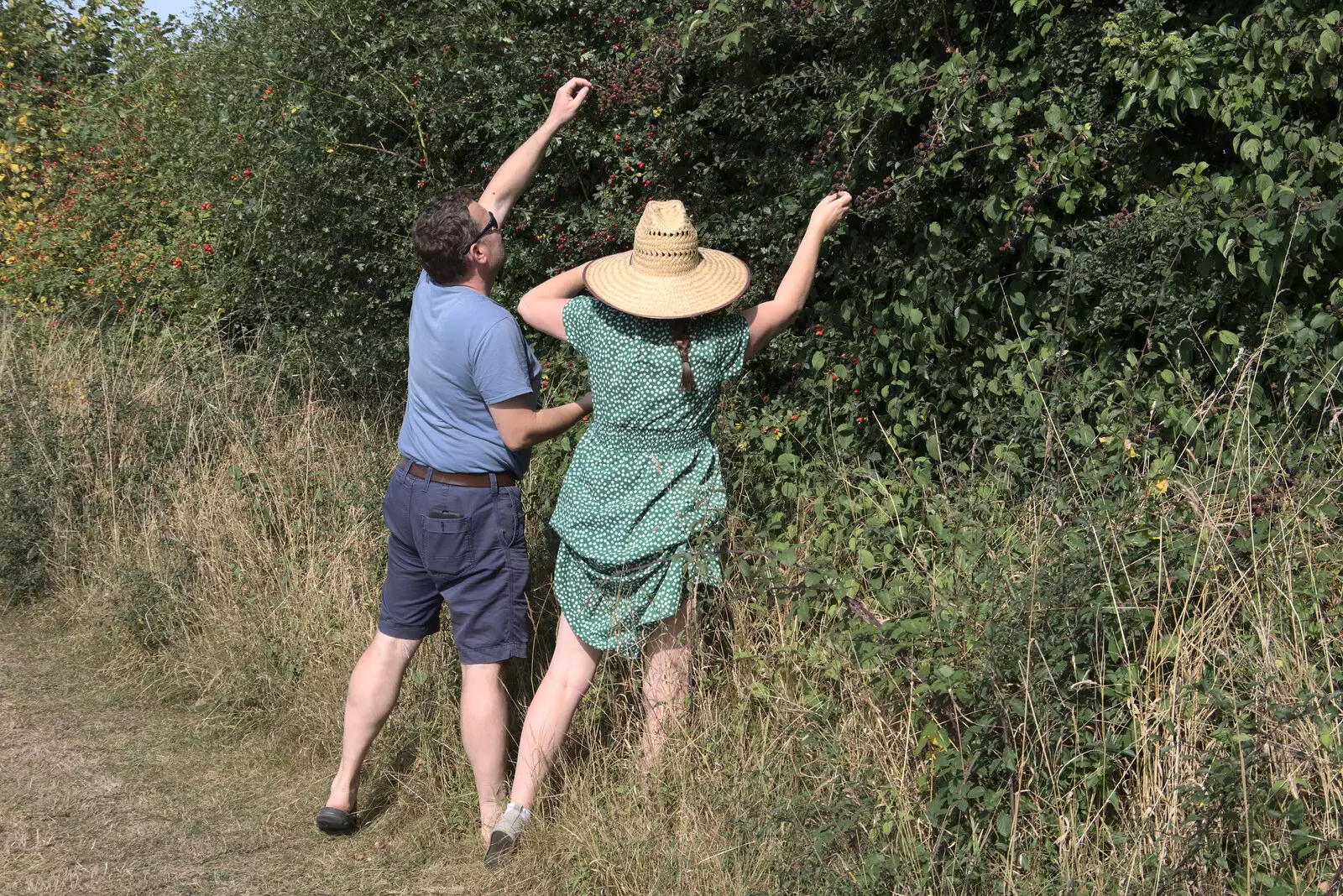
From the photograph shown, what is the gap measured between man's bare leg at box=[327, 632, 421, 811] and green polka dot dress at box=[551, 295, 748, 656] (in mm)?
673

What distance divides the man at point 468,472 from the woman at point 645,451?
0.16 m

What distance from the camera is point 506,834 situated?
151 inches

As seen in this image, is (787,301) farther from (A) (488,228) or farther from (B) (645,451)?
(A) (488,228)

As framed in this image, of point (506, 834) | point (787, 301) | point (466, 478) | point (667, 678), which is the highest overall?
point (787, 301)

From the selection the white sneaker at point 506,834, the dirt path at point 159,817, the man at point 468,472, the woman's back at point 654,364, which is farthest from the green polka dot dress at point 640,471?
the dirt path at point 159,817

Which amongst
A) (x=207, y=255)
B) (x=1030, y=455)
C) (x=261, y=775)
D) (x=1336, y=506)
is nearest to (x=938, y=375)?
(x=1030, y=455)

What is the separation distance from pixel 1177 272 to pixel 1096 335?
42 centimetres

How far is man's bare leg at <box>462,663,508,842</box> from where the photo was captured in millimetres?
3990

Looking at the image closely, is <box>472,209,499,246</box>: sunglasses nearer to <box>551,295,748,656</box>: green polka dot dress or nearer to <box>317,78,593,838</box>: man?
<box>317,78,593,838</box>: man

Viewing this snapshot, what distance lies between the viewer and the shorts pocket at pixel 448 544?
3941 mm

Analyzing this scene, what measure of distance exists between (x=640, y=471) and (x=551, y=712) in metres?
0.81

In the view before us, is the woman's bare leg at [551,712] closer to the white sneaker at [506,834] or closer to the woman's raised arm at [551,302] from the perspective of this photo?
the white sneaker at [506,834]

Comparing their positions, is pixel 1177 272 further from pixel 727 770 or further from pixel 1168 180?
pixel 727 770

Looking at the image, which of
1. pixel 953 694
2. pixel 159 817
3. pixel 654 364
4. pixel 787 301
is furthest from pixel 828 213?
pixel 159 817
